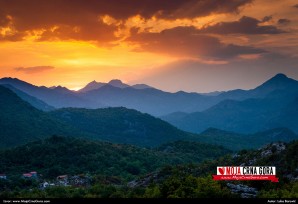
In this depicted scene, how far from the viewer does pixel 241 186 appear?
39.2m

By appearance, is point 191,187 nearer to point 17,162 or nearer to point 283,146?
point 283,146

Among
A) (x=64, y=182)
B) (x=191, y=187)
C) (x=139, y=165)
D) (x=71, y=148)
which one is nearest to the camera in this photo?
(x=191, y=187)

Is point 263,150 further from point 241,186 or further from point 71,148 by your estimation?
point 71,148

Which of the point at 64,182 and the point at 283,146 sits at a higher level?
the point at 283,146

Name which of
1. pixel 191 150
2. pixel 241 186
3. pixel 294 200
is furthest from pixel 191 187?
pixel 191 150

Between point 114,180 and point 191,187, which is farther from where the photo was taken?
point 114,180

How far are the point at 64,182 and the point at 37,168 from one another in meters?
38.8

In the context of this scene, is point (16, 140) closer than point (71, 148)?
No

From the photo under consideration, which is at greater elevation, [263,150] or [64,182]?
[263,150]

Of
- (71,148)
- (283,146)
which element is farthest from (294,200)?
(71,148)

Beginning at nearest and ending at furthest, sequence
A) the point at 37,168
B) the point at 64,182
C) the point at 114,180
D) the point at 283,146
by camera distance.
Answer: the point at 283,146 < the point at 64,182 < the point at 114,180 < the point at 37,168

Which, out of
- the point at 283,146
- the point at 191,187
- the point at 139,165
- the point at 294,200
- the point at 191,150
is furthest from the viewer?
the point at 191,150

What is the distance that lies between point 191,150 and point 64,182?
115971mm

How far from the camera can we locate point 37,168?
116 m
